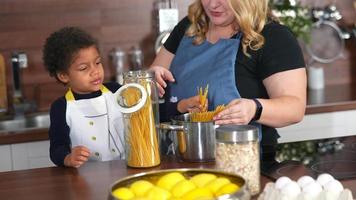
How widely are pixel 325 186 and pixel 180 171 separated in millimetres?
277

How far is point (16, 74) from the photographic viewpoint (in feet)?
9.55

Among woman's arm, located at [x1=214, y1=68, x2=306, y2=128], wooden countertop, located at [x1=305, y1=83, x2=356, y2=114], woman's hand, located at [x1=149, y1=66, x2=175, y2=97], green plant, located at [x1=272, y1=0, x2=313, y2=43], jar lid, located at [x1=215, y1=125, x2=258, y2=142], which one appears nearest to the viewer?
jar lid, located at [x1=215, y1=125, x2=258, y2=142]

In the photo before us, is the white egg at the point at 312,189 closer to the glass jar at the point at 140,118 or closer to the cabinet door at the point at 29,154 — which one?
the glass jar at the point at 140,118

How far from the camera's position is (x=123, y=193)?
1073 millimetres

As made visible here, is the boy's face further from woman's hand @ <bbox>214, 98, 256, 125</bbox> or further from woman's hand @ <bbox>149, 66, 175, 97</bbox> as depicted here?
woman's hand @ <bbox>214, 98, 256, 125</bbox>

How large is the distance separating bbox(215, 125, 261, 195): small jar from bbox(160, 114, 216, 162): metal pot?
202mm

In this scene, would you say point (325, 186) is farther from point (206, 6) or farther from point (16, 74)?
point (16, 74)

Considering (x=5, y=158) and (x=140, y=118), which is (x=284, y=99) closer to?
(x=140, y=118)

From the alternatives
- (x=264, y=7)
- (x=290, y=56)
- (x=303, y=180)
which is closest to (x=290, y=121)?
(x=290, y=56)

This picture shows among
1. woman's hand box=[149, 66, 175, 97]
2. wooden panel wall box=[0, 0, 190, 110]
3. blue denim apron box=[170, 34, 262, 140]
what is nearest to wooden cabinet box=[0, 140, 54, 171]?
wooden panel wall box=[0, 0, 190, 110]

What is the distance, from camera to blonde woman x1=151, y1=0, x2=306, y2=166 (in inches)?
66.7

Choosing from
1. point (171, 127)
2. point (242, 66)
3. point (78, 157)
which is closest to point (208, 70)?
point (242, 66)

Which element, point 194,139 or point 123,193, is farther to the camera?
point 194,139

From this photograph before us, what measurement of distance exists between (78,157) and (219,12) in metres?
0.61
